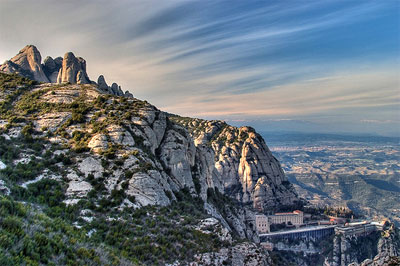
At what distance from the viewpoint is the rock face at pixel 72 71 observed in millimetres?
76188

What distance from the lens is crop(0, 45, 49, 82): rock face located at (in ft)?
244

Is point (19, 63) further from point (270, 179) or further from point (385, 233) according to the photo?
point (385, 233)

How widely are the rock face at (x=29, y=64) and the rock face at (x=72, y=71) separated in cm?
531

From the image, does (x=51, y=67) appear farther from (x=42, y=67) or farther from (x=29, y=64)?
(x=29, y=64)

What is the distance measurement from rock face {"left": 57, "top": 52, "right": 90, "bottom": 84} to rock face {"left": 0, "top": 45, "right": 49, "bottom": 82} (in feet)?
17.4

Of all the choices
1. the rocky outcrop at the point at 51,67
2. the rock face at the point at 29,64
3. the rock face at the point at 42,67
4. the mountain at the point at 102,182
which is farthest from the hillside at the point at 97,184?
the rocky outcrop at the point at 51,67

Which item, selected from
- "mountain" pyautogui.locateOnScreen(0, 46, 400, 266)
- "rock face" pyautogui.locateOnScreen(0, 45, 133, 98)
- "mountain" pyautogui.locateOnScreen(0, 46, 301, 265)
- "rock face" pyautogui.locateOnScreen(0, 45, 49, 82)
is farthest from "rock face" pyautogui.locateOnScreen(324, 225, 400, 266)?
"rock face" pyautogui.locateOnScreen(0, 45, 49, 82)

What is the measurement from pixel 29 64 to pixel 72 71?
1364 cm

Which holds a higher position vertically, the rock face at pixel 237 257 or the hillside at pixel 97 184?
the hillside at pixel 97 184

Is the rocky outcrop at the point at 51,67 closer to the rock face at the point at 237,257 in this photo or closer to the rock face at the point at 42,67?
the rock face at the point at 42,67

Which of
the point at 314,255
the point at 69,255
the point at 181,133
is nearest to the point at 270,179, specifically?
the point at 314,255

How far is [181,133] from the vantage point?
122 ft

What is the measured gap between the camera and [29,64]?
259 feet

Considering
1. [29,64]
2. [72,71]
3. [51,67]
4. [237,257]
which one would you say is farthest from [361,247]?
[29,64]
